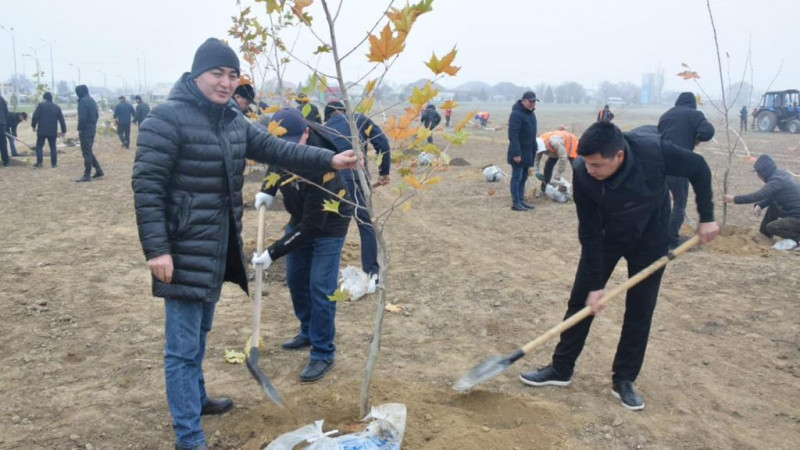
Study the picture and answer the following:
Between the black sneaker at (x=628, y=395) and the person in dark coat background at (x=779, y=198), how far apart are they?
3.89 metres

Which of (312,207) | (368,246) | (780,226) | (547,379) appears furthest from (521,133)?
(312,207)

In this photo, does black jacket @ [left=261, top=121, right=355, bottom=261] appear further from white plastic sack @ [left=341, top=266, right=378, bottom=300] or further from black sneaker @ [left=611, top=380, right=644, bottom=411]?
black sneaker @ [left=611, top=380, right=644, bottom=411]

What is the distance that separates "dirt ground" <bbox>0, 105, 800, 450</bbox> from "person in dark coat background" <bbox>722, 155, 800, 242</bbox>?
0.97 feet

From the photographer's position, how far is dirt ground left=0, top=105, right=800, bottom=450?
9.96ft

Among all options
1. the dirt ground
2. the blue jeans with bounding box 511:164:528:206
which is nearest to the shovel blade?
the dirt ground

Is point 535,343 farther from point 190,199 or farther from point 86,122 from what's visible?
point 86,122

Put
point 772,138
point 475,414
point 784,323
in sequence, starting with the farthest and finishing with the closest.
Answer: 1. point 772,138
2. point 784,323
3. point 475,414

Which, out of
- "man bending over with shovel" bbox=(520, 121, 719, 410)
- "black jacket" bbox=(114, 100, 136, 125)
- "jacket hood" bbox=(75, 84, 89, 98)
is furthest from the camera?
"black jacket" bbox=(114, 100, 136, 125)

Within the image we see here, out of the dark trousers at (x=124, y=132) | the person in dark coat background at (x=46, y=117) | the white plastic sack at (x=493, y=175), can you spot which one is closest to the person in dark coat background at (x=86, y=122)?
the person in dark coat background at (x=46, y=117)

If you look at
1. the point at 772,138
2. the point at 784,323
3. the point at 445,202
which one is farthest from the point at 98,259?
the point at 772,138

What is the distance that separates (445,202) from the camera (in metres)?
9.86

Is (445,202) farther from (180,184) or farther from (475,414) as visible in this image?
(180,184)

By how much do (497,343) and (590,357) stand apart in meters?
0.63

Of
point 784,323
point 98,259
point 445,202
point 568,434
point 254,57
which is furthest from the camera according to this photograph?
point 445,202
